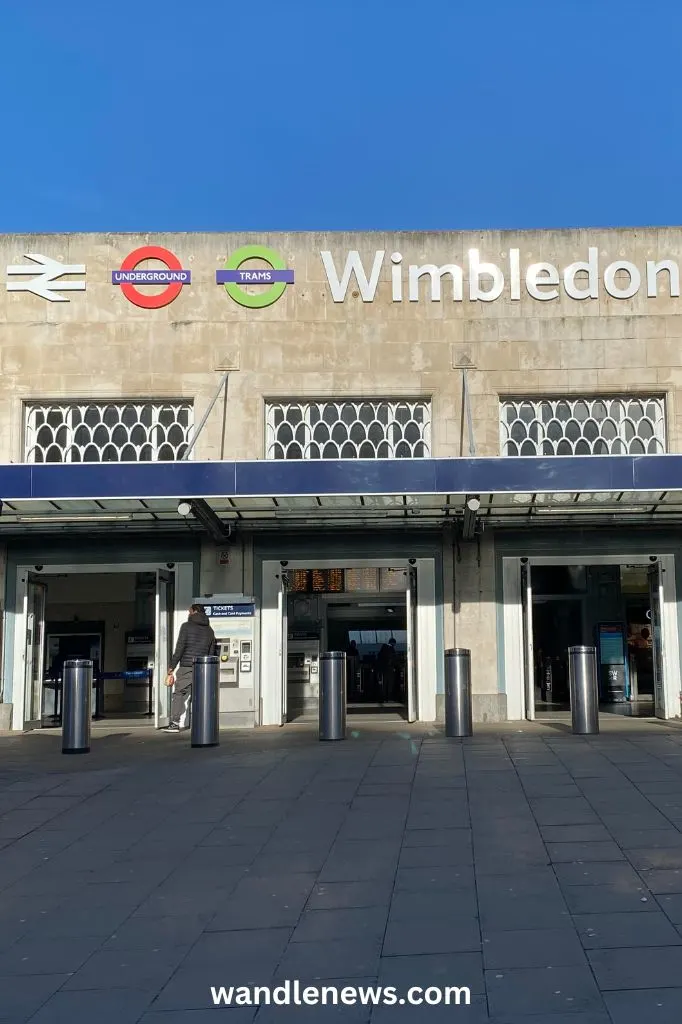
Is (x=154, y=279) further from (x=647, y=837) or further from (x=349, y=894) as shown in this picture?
(x=349, y=894)

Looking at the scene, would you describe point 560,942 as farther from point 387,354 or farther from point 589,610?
point 589,610

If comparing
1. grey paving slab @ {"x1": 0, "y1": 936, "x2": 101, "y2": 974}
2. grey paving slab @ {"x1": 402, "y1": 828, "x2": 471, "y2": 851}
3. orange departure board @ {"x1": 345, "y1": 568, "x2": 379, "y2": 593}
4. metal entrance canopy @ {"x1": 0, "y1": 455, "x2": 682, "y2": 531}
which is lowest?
grey paving slab @ {"x1": 0, "y1": 936, "x2": 101, "y2": 974}

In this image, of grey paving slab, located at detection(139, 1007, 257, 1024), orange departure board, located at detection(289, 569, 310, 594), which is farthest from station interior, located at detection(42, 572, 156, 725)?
grey paving slab, located at detection(139, 1007, 257, 1024)

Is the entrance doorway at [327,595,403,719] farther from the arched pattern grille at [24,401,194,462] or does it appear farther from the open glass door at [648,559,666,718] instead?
the arched pattern grille at [24,401,194,462]

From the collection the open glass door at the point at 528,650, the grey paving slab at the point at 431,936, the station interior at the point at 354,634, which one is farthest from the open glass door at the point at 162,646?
the grey paving slab at the point at 431,936

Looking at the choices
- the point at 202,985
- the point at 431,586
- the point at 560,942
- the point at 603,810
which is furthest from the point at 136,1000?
the point at 431,586

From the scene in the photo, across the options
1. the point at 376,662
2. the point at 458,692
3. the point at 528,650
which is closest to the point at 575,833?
the point at 458,692

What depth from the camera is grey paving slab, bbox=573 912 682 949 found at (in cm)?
502

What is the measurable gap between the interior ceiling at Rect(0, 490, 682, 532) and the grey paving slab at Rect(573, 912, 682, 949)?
8.45 m

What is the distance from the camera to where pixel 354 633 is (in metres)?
25.3

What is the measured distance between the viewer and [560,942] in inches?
200

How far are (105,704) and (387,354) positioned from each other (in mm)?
10758

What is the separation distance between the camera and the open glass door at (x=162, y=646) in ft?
50.3

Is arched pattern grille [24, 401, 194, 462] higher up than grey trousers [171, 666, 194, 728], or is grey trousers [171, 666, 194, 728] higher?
arched pattern grille [24, 401, 194, 462]
